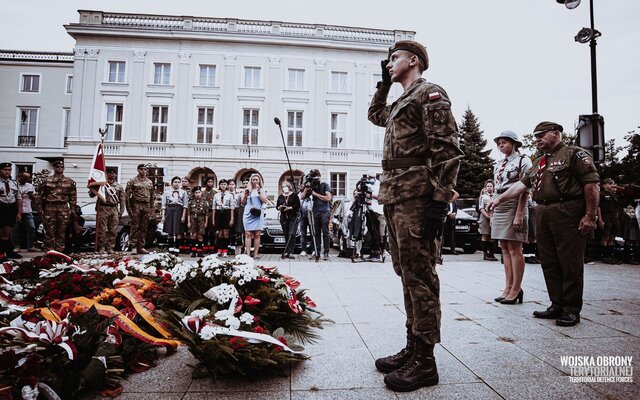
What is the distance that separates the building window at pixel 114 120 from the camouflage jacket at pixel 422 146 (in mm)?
27501

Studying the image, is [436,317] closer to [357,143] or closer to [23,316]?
[23,316]

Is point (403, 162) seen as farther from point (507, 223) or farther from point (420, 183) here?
point (507, 223)

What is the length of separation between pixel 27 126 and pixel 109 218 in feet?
103

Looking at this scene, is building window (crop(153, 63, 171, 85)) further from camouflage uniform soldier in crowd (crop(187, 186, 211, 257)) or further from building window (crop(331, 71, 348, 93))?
camouflage uniform soldier in crowd (crop(187, 186, 211, 257))

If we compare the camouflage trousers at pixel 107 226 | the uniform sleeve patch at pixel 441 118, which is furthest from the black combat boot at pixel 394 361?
the camouflage trousers at pixel 107 226

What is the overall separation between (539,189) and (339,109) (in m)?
24.3

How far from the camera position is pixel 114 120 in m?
25.8

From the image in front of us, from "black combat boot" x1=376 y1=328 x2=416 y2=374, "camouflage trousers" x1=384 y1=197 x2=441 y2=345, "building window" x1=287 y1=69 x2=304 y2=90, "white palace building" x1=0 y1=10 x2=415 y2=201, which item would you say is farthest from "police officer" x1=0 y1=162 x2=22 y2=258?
"building window" x1=287 y1=69 x2=304 y2=90

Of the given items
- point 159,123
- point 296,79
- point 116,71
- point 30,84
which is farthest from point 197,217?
point 30,84

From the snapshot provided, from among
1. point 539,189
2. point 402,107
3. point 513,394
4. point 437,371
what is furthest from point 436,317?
point 539,189

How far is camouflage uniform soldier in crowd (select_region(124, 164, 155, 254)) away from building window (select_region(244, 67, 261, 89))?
1810 cm

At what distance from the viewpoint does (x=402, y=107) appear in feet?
8.11

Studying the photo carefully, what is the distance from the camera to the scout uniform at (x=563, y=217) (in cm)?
357

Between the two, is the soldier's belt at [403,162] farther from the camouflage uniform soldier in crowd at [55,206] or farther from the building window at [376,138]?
the building window at [376,138]
